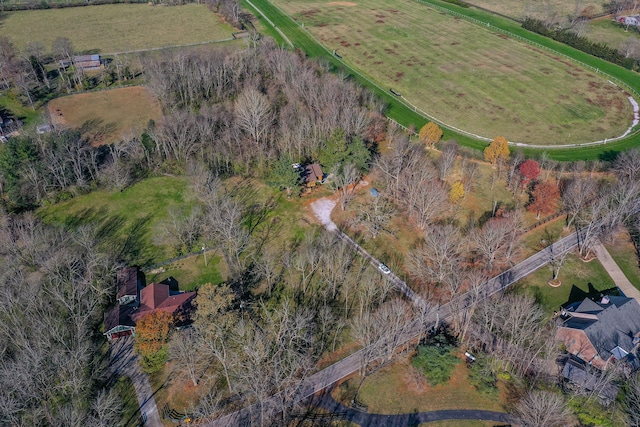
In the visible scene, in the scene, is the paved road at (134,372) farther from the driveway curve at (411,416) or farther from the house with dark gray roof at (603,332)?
the house with dark gray roof at (603,332)

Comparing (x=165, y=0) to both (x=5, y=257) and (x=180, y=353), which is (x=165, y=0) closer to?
(x=5, y=257)

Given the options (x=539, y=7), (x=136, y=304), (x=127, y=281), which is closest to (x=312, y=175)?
(x=127, y=281)

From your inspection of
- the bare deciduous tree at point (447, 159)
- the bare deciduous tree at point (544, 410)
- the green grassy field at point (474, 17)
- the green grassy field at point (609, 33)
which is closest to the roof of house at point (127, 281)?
the bare deciduous tree at point (544, 410)

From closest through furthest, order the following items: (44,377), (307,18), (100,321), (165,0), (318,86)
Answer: (44,377), (100,321), (318,86), (307,18), (165,0)

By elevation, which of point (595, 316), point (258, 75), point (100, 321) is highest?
point (258, 75)

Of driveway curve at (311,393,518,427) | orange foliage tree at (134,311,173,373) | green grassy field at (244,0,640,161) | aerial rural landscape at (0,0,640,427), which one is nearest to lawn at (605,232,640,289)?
aerial rural landscape at (0,0,640,427)

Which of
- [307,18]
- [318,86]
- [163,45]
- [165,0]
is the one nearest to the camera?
[318,86]

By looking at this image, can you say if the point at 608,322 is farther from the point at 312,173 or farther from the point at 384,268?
the point at 312,173

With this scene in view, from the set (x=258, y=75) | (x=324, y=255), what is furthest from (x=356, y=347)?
(x=258, y=75)
